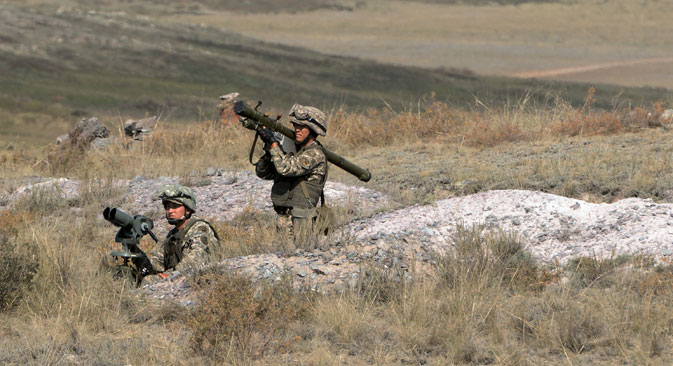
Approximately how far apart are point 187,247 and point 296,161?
1154 mm

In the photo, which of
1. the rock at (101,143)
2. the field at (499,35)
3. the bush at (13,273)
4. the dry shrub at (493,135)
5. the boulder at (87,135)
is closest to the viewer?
the bush at (13,273)

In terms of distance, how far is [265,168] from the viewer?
7.81m

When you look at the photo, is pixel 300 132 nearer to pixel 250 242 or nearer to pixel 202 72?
pixel 250 242

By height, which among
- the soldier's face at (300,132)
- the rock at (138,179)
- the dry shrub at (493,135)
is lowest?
the rock at (138,179)

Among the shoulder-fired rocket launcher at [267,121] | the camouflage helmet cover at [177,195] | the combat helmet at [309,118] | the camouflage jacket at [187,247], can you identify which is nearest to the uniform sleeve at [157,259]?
the camouflage jacket at [187,247]

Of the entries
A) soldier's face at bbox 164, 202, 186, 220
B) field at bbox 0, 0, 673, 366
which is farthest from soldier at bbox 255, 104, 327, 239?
soldier's face at bbox 164, 202, 186, 220

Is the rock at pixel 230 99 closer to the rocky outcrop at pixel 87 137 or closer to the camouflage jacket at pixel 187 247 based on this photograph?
the camouflage jacket at pixel 187 247

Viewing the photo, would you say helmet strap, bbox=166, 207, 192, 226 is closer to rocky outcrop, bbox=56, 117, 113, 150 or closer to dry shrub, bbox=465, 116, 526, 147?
dry shrub, bbox=465, 116, 526, 147

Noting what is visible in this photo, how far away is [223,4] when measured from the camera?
375 feet

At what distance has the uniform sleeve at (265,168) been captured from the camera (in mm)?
7730

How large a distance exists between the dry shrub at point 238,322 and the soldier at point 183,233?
88 centimetres

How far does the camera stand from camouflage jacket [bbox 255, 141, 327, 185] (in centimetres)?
750

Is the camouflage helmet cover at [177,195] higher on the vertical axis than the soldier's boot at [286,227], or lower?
higher

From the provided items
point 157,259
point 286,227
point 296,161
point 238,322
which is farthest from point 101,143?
point 238,322
